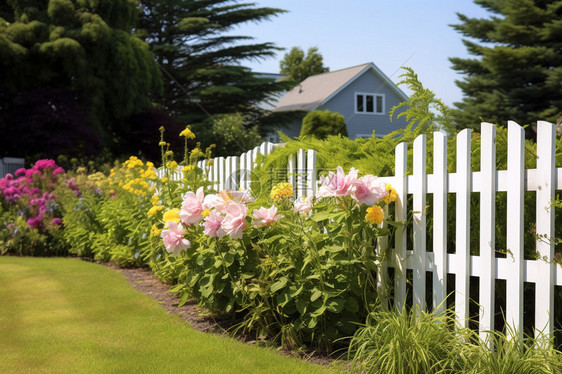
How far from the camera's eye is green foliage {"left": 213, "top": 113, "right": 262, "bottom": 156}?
24297 millimetres

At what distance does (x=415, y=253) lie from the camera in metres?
3.30

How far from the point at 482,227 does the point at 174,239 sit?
2159 millimetres

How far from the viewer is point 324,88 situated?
1172 inches

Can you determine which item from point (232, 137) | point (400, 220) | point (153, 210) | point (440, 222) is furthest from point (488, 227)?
point (232, 137)

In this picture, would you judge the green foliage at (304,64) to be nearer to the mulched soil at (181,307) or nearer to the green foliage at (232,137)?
the green foliage at (232,137)

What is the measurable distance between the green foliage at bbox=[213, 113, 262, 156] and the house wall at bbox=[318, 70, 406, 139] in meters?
5.59

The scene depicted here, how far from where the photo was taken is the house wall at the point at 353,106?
28734 millimetres

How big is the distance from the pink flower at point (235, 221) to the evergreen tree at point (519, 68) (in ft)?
59.7

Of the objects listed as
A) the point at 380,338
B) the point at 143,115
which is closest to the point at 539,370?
the point at 380,338

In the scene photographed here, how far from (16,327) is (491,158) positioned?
364cm

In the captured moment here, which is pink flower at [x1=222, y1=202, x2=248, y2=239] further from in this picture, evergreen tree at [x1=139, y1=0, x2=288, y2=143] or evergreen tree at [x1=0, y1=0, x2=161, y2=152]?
evergreen tree at [x1=139, y1=0, x2=288, y2=143]

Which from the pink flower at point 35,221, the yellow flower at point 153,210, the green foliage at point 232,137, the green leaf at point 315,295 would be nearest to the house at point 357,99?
the green foliage at point 232,137

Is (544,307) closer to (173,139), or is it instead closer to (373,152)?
(373,152)

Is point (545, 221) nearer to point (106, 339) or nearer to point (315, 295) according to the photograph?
point (315, 295)
